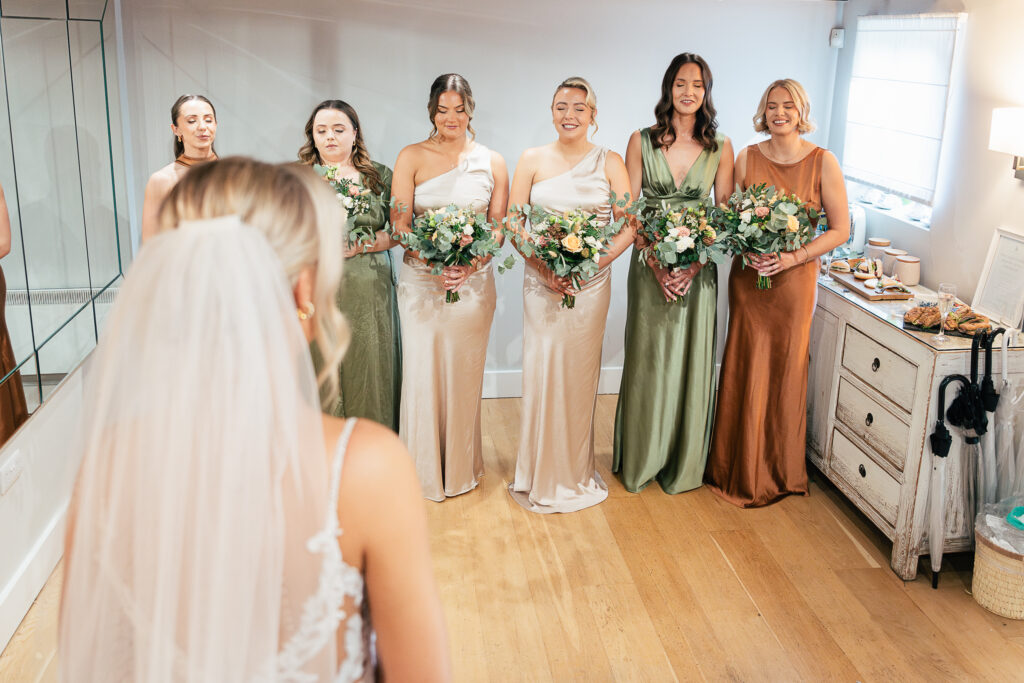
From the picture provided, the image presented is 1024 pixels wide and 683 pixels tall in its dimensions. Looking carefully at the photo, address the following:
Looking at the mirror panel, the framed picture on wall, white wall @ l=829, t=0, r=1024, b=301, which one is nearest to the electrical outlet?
the mirror panel

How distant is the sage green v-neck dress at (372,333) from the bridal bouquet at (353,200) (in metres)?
0.03

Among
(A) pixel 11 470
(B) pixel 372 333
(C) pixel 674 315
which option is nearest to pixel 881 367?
(C) pixel 674 315

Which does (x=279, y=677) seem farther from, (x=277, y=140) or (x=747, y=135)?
(x=747, y=135)

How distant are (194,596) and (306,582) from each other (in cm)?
15

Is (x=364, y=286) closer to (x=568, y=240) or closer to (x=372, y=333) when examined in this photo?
(x=372, y=333)

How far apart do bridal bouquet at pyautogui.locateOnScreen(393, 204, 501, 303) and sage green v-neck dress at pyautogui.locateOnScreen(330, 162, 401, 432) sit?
34 cm

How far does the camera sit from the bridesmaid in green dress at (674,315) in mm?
4082

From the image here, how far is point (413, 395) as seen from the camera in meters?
4.19

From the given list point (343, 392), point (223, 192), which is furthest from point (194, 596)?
point (343, 392)

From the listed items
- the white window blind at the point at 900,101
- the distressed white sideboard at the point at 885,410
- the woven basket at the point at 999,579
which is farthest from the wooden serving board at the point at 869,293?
the woven basket at the point at 999,579

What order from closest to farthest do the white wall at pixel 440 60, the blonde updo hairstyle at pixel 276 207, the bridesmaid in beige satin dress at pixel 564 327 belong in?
the blonde updo hairstyle at pixel 276 207 → the bridesmaid in beige satin dress at pixel 564 327 → the white wall at pixel 440 60

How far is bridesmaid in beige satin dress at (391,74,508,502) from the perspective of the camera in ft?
13.2

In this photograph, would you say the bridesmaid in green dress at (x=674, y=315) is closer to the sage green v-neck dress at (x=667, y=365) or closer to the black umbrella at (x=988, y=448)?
the sage green v-neck dress at (x=667, y=365)

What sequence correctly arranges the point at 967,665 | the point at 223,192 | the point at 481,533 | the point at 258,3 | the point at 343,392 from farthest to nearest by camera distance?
the point at 258,3, the point at 343,392, the point at 481,533, the point at 967,665, the point at 223,192
